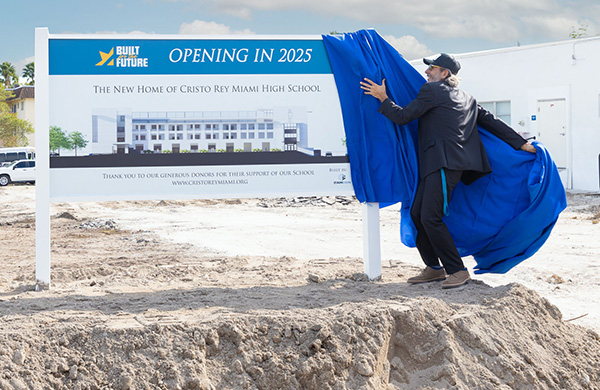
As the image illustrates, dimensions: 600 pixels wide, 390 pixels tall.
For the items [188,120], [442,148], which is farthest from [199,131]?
[442,148]

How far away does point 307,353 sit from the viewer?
13.9ft

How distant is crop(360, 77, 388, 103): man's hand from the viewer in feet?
20.3

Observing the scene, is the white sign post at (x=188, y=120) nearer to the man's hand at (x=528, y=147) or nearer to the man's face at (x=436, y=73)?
the man's face at (x=436, y=73)

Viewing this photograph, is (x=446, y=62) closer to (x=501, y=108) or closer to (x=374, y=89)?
(x=374, y=89)

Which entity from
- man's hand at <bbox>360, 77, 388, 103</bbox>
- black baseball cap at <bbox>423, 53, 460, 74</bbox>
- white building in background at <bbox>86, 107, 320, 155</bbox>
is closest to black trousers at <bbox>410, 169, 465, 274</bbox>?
man's hand at <bbox>360, 77, 388, 103</bbox>

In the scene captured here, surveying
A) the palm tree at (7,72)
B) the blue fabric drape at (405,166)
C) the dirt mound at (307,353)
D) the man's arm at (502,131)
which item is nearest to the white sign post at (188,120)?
the blue fabric drape at (405,166)

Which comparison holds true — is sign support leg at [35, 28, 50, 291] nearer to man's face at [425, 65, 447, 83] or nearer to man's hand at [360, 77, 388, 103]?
man's hand at [360, 77, 388, 103]

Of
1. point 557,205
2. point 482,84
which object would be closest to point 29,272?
point 557,205

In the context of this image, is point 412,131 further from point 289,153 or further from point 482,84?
point 482,84

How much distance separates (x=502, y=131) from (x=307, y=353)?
3250 millimetres

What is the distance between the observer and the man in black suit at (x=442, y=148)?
5.81 meters

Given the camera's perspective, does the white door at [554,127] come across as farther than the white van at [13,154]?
No

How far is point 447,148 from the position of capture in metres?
5.80

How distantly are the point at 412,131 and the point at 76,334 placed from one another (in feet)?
12.4
